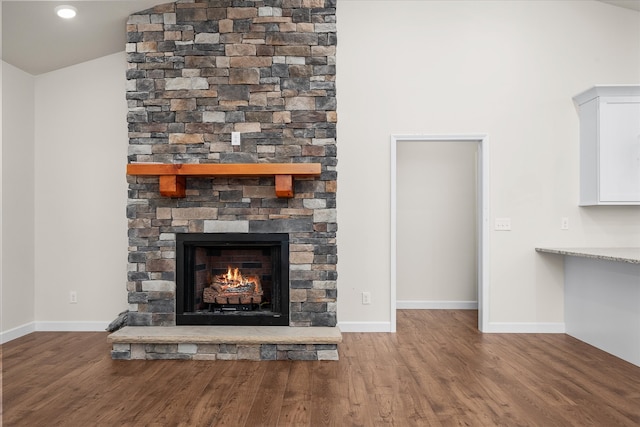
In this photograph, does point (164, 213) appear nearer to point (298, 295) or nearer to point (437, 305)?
point (298, 295)

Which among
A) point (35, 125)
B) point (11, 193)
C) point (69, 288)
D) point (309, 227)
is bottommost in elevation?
point (69, 288)

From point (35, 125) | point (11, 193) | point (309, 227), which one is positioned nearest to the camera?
point (309, 227)

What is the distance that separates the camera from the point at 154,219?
12.4ft

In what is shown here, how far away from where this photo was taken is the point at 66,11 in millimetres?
3535

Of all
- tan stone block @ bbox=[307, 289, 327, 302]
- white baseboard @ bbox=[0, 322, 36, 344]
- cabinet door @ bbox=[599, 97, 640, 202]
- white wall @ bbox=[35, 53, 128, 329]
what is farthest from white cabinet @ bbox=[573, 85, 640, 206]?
white baseboard @ bbox=[0, 322, 36, 344]

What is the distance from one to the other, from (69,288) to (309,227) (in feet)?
8.31

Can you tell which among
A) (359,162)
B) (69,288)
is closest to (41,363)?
(69,288)

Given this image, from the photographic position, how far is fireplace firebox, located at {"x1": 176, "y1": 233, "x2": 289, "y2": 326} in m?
3.74

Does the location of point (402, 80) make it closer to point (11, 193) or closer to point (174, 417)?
point (174, 417)

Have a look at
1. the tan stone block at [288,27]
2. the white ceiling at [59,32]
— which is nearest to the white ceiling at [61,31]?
the white ceiling at [59,32]

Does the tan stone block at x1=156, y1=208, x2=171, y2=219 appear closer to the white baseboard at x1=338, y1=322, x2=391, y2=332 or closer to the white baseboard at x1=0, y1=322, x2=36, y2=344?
the white baseboard at x1=0, y1=322, x2=36, y2=344

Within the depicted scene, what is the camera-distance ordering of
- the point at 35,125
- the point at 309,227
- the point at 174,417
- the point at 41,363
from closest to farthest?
1. the point at 174,417
2. the point at 41,363
3. the point at 309,227
4. the point at 35,125

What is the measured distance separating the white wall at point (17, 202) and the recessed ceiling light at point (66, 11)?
2.97 feet

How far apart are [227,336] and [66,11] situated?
289cm
